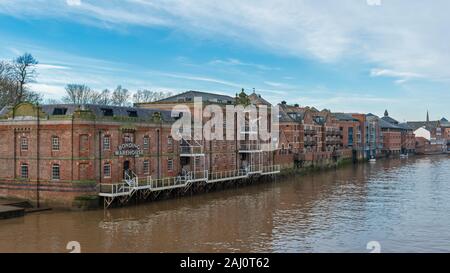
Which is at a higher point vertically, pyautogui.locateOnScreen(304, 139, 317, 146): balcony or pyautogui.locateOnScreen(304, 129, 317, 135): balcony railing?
pyautogui.locateOnScreen(304, 129, 317, 135): balcony railing

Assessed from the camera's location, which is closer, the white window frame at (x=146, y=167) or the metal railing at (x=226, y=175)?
the white window frame at (x=146, y=167)

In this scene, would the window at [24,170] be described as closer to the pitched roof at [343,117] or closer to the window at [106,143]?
the window at [106,143]

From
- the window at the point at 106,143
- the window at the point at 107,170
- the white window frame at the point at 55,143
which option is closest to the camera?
the white window frame at the point at 55,143

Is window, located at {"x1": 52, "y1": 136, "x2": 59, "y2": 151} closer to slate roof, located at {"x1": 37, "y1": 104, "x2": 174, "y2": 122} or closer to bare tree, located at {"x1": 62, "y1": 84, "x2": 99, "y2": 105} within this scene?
slate roof, located at {"x1": 37, "y1": 104, "x2": 174, "y2": 122}

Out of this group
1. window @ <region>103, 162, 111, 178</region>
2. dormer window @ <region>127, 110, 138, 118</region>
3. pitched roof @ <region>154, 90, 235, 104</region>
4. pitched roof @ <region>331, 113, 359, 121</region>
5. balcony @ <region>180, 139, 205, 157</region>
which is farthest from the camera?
pitched roof @ <region>331, 113, 359, 121</region>

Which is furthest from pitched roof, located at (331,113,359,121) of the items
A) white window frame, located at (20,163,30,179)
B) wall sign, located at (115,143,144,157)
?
white window frame, located at (20,163,30,179)

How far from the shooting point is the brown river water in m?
28.7

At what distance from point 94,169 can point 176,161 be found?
1320cm

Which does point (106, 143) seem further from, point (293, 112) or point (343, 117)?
point (343, 117)

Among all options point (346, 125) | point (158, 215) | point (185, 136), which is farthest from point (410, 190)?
point (346, 125)

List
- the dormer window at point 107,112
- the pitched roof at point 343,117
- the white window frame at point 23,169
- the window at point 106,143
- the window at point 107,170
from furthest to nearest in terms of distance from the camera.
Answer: the pitched roof at point 343,117
the dormer window at point 107,112
the white window frame at point 23,169
the window at point 106,143
the window at point 107,170

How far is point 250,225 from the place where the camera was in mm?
35156

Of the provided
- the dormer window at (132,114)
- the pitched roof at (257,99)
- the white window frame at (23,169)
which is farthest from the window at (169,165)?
the pitched roof at (257,99)

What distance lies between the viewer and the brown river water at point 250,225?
94.1 ft
